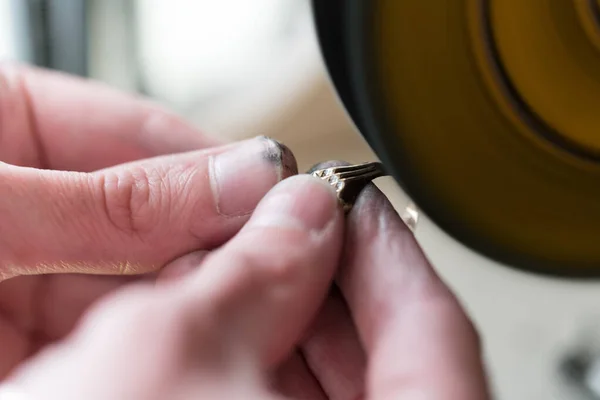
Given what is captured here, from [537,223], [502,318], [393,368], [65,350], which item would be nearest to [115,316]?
[65,350]

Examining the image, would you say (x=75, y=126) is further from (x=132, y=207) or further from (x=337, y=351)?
(x=337, y=351)

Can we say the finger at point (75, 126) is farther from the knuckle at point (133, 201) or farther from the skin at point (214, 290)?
the knuckle at point (133, 201)

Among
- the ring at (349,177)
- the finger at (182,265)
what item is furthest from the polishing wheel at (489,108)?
the finger at (182,265)

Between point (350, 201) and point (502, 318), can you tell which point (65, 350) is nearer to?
point (350, 201)

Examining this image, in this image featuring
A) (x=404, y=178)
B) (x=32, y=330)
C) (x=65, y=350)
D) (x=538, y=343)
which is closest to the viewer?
(x=65, y=350)

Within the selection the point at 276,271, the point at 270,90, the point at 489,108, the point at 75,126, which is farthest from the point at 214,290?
the point at 270,90

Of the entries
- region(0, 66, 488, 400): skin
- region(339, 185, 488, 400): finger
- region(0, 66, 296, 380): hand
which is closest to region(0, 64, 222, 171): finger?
region(0, 66, 488, 400): skin

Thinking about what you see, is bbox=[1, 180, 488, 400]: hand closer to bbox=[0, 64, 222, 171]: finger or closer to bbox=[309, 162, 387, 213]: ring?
bbox=[309, 162, 387, 213]: ring
